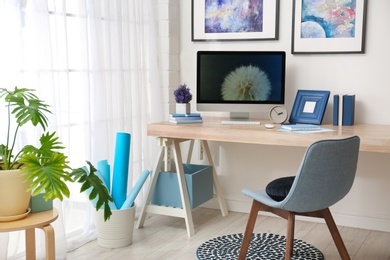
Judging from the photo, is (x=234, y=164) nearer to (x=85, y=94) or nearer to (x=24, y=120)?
(x=85, y=94)

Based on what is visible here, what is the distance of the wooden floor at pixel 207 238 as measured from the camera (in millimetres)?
3262

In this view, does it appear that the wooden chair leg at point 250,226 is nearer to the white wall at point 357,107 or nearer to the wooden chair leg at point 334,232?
the wooden chair leg at point 334,232

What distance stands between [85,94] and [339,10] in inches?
73.2

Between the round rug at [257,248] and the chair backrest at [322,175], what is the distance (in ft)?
2.05

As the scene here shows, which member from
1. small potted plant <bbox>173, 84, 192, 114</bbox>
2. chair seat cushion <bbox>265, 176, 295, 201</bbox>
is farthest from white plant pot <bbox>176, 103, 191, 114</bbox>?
Result: chair seat cushion <bbox>265, 176, 295, 201</bbox>

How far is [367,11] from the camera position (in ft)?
12.0

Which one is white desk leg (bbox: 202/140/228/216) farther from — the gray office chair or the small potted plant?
the gray office chair

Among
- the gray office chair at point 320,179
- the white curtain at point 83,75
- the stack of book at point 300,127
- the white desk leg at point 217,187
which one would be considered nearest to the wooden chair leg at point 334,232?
the gray office chair at point 320,179

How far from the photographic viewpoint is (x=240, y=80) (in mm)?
3832

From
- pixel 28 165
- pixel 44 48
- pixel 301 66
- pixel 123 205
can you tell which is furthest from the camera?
pixel 301 66

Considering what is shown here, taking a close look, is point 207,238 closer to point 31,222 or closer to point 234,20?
point 31,222

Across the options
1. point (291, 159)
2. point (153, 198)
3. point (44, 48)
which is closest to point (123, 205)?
point (153, 198)

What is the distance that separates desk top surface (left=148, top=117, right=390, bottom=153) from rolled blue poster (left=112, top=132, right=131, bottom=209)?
277mm

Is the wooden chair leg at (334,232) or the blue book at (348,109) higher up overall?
the blue book at (348,109)
